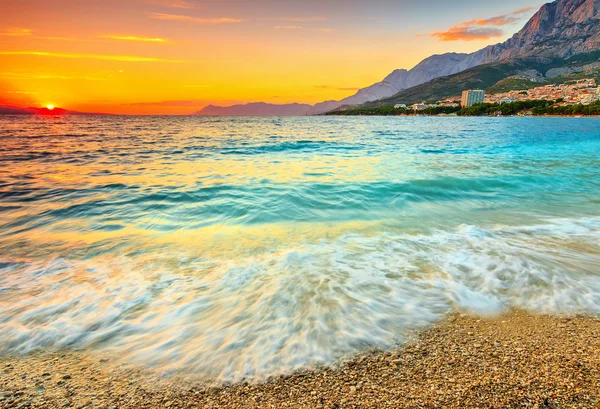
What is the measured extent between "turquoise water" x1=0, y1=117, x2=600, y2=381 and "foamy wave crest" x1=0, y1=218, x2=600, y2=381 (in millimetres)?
26

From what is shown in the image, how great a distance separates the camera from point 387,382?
2.99 meters

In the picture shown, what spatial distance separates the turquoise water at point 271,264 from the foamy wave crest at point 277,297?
0.09 ft

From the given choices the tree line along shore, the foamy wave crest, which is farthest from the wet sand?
the tree line along shore

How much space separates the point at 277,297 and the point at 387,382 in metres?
2.13

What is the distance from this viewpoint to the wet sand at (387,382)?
9.14ft

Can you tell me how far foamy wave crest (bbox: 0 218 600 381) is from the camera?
367cm

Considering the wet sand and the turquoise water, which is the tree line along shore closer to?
the turquoise water

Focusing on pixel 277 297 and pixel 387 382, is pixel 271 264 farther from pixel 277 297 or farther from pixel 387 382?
pixel 387 382

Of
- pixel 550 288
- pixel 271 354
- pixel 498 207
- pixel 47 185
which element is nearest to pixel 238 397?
pixel 271 354

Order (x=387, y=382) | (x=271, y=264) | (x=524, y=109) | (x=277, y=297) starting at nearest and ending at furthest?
(x=387, y=382) → (x=277, y=297) → (x=271, y=264) → (x=524, y=109)

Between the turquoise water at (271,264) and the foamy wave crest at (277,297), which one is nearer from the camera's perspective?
the foamy wave crest at (277,297)

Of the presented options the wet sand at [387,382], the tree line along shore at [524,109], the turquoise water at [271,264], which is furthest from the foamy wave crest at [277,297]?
the tree line along shore at [524,109]

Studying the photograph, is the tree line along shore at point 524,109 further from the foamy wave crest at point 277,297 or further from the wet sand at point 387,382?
the wet sand at point 387,382

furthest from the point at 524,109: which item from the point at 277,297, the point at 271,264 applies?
the point at 277,297
